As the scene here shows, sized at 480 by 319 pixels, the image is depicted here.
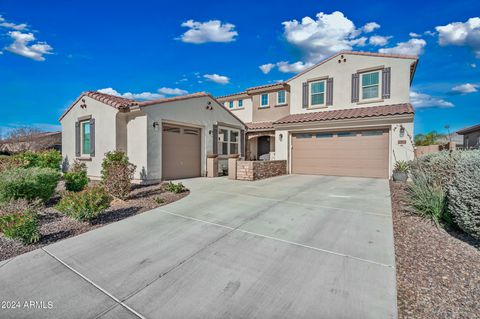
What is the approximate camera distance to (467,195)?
346cm

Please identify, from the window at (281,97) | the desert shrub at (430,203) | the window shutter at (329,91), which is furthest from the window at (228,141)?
the desert shrub at (430,203)

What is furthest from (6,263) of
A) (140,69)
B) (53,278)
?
(140,69)

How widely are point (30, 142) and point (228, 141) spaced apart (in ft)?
61.1

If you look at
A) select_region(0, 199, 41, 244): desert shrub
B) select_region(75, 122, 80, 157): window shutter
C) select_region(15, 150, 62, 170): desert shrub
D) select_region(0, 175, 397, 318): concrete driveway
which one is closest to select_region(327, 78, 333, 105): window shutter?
select_region(0, 175, 397, 318): concrete driveway

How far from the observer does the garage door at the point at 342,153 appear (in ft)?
36.0

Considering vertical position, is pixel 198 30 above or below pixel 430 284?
above

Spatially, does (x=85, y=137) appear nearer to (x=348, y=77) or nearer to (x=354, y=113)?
(x=354, y=113)

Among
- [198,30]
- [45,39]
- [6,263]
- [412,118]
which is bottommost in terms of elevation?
[6,263]

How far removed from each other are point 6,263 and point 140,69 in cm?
1568

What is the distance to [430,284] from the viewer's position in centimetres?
254

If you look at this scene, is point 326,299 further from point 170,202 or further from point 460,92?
point 460,92

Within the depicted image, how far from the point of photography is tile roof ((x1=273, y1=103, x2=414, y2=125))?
412 inches

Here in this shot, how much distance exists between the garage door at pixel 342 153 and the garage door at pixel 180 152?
5.77 m

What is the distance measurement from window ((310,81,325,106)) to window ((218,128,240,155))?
5238 millimetres
